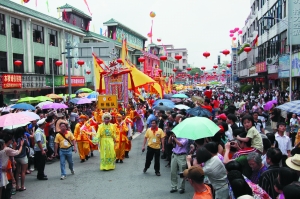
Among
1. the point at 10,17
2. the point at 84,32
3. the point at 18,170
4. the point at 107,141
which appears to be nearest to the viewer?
the point at 18,170

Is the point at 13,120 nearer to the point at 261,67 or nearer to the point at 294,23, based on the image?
the point at 294,23

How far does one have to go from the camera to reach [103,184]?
26.4ft

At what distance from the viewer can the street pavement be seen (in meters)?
7.26

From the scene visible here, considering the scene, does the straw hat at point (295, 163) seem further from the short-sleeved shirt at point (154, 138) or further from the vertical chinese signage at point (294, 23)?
the vertical chinese signage at point (294, 23)

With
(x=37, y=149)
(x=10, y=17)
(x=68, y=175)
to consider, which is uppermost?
(x=10, y=17)

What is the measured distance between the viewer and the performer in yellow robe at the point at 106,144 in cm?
932

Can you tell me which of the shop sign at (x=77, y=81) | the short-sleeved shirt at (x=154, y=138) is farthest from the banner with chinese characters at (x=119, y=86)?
the shop sign at (x=77, y=81)

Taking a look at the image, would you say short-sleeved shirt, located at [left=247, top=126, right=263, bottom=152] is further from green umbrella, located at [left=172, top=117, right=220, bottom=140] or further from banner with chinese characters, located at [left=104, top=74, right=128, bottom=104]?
banner with chinese characters, located at [left=104, top=74, right=128, bottom=104]

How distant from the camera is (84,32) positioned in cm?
3416

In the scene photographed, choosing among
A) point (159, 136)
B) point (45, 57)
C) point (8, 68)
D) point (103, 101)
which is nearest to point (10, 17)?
point (8, 68)

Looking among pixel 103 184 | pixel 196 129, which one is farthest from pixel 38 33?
pixel 196 129

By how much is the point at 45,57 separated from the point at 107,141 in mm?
21153

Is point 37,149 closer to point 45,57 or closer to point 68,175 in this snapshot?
point 68,175

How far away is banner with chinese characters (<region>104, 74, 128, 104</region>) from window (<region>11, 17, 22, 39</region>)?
485 inches
